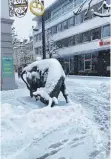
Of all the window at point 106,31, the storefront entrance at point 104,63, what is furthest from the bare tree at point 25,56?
the window at point 106,31

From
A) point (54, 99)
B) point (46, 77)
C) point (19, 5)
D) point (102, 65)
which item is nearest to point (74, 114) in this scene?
point (54, 99)

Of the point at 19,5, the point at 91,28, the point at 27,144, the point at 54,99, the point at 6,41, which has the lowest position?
the point at 27,144

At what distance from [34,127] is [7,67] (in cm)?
831

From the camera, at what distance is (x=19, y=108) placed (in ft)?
25.7

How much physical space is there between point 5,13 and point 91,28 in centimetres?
1898

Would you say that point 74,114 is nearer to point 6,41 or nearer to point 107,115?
point 107,115

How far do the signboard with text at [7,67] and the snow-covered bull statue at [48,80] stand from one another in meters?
4.73

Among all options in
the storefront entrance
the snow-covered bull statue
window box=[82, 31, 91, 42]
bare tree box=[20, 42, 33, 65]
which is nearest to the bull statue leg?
the snow-covered bull statue

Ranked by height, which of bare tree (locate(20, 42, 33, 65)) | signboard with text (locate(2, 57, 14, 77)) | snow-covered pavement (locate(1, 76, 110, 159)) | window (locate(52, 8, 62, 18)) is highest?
window (locate(52, 8, 62, 18))

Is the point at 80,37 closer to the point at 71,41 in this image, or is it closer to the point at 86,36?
the point at 86,36

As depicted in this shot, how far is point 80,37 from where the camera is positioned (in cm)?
3338

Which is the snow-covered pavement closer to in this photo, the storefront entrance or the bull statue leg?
the bull statue leg

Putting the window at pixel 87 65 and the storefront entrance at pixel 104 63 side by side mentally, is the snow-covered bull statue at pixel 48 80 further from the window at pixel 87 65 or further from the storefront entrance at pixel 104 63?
the window at pixel 87 65

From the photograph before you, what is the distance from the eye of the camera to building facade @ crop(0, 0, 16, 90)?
43.7 ft
